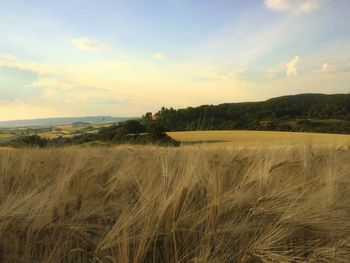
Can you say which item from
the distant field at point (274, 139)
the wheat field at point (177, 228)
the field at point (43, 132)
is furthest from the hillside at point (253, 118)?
the field at point (43, 132)

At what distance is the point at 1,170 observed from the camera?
2828 millimetres

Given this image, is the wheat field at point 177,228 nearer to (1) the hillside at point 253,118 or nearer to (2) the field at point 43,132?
(1) the hillside at point 253,118

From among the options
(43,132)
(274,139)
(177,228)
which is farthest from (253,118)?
(177,228)

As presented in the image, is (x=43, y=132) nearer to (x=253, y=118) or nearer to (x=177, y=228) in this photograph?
(x=177, y=228)

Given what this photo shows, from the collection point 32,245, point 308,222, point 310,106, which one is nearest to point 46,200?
point 32,245

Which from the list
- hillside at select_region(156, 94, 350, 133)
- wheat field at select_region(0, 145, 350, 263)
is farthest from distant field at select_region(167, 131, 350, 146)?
wheat field at select_region(0, 145, 350, 263)

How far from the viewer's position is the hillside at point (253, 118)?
3.98 metres

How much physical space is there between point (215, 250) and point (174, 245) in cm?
19

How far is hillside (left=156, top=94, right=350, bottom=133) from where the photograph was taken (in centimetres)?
398

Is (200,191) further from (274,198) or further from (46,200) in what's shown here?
(46,200)

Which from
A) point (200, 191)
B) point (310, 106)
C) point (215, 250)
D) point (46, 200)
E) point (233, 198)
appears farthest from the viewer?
point (310, 106)

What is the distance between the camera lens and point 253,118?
29578 mm

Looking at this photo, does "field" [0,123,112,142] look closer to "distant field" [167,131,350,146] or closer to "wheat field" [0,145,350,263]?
"distant field" [167,131,350,146]

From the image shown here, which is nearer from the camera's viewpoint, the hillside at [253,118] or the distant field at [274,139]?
the hillside at [253,118]
